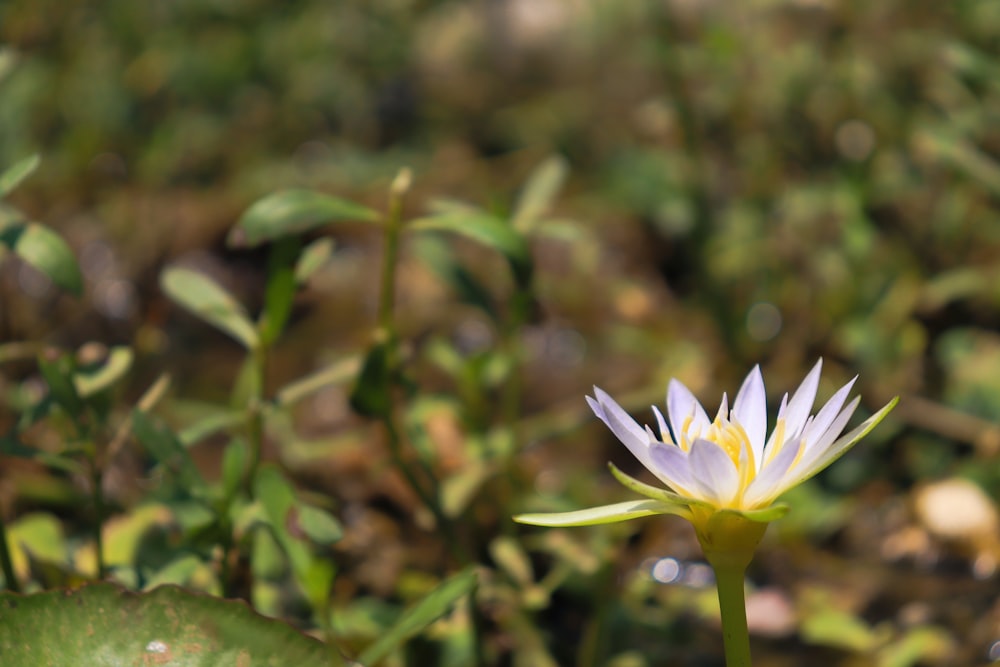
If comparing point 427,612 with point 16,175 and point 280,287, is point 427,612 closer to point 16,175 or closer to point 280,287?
point 280,287

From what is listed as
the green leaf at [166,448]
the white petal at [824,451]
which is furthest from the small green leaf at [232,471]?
the white petal at [824,451]

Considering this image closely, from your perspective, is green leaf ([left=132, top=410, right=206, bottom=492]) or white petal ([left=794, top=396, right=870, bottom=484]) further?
green leaf ([left=132, top=410, right=206, bottom=492])

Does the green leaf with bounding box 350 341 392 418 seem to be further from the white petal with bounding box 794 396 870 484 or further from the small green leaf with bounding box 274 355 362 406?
the white petal with bounding box 794 396 870 484

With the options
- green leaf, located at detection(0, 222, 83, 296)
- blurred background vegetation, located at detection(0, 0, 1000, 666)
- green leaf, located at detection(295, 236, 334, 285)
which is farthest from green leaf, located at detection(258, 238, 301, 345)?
blurred background vegetation, located at detection(0, 0, 1000, 666)

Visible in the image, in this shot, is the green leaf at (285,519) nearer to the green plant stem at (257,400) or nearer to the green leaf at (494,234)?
the green plant stem at (257,400)

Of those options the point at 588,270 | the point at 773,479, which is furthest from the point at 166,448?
the point at 588,270
